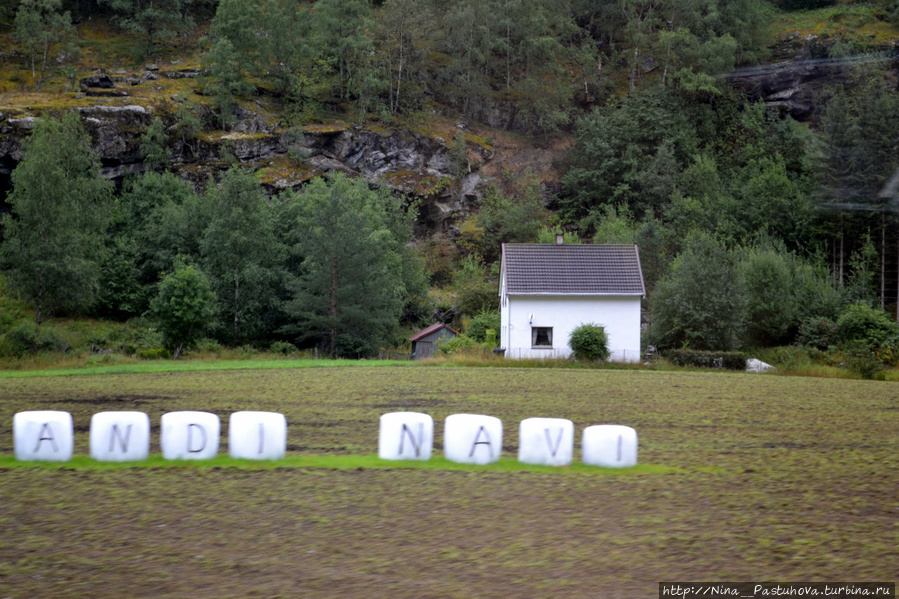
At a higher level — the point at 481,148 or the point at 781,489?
the point at 481,148

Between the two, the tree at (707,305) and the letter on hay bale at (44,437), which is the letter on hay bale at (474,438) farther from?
the tree at (707,305)

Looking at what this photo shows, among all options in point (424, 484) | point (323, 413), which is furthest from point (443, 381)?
point (424, 484)

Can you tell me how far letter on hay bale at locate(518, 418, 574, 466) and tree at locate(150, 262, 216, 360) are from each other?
28.9 meters

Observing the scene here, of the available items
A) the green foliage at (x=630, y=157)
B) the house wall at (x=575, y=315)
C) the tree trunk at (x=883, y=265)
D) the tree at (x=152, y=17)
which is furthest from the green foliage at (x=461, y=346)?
the tree at (x=152, y=17)

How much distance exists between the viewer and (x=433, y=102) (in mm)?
75250

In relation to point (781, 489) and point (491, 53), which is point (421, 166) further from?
point (781, 489)

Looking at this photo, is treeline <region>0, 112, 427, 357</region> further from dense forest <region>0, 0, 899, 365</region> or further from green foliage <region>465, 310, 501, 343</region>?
green foliage <region>465, 310, 501, 343</region>

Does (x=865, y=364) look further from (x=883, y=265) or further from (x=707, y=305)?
(x=883, y=265)

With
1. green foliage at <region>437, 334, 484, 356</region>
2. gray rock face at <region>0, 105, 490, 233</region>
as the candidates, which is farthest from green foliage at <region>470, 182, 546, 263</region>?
green foliage at <region>437, 334, 484, 356</region>

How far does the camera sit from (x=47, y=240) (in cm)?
4300

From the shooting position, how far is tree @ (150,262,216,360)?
35312mm

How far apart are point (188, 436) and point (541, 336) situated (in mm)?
27696

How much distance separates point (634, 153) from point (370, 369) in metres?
48.2

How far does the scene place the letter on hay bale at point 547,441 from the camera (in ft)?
30.0
